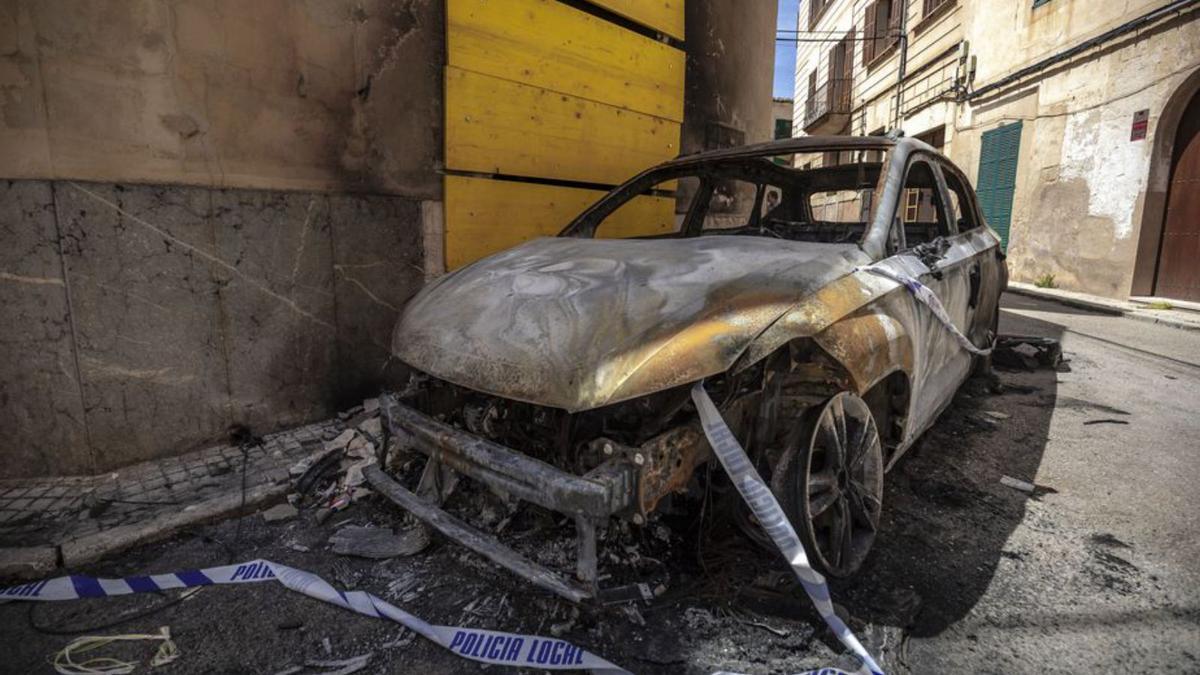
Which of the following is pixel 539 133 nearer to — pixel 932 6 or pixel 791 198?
pixel 791 198

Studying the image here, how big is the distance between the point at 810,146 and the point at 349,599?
295 cm

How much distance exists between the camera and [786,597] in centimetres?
200

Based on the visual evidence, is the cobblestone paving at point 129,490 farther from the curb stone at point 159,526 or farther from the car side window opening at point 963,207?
the car side window opening at point 963,207

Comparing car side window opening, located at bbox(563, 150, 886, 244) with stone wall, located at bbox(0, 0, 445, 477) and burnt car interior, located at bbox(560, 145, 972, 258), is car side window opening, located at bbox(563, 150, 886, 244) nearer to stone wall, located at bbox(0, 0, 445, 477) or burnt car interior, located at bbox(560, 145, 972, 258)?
burnt car interior, located at bbox(560, 145, 972, 258)

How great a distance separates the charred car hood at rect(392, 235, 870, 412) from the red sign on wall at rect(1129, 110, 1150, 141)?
35.0 feet

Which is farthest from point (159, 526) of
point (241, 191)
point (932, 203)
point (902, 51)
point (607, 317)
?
point (902, 51)

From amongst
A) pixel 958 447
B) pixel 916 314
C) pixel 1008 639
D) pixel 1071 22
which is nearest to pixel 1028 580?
pixel 1008 639

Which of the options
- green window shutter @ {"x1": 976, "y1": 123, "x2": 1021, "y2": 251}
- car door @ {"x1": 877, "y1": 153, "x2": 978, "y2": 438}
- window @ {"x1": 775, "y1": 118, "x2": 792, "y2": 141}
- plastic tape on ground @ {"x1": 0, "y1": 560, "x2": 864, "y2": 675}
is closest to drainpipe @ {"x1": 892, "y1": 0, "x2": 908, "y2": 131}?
green window shutter @ {"x1": 976, "y1": 123, "x2": 1021, "y2": 251}

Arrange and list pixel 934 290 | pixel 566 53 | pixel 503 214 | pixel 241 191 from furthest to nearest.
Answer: pixel 566 53 < pixel 503 214 < pixel 241 191 < pixel 934 290

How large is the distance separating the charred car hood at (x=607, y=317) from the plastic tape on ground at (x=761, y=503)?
168mm

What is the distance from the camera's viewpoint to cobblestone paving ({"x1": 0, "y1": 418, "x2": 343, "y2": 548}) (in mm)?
2482

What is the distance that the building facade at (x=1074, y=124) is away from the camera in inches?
351

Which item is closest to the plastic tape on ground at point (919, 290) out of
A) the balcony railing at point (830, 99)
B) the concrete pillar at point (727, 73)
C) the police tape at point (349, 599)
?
the police tape at point (349, 599)

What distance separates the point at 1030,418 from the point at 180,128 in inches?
216
